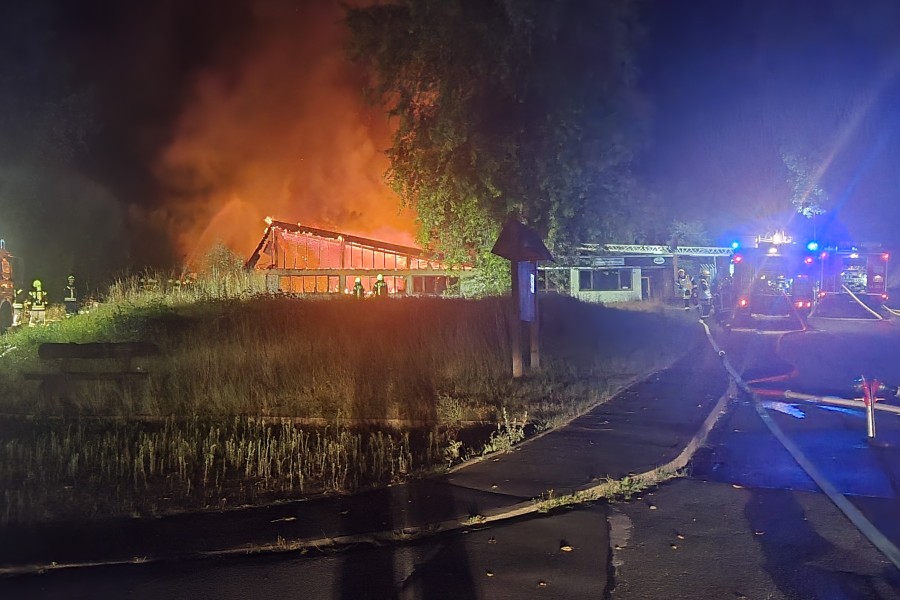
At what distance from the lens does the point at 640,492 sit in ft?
19.9

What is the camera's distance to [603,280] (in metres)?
34.8

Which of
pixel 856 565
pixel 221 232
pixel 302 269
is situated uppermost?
pixel 221 232

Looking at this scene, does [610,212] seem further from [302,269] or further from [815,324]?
[302,269]

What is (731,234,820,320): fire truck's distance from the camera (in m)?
22.5

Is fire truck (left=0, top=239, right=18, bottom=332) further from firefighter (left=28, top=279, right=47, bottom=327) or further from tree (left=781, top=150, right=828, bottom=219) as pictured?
tree (left=781, top=150, right=828, bottom=219)

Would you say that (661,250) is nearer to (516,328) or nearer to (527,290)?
(527,290)

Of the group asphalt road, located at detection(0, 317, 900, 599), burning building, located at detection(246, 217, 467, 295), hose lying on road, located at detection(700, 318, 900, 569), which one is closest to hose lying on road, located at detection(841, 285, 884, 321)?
burning building, located at detection(246, 217, 467, 295)

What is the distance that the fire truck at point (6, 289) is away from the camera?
20172 mm

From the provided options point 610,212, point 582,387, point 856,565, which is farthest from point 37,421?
point 610,212

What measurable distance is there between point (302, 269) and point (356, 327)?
596 inches

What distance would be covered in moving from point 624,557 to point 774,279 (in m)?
20.8

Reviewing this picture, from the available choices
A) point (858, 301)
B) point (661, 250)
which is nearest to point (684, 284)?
point (661, 250)

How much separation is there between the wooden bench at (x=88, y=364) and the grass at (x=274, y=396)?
190 millimetres

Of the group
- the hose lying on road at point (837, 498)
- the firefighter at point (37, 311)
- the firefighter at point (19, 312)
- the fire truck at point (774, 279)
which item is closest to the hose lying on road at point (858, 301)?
the fire truck at point (774, 279)
